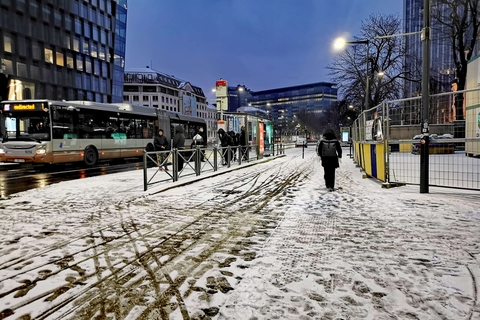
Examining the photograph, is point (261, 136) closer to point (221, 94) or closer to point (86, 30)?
point (221, 94)

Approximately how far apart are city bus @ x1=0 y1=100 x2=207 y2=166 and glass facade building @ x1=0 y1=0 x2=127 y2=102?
23.4 metres

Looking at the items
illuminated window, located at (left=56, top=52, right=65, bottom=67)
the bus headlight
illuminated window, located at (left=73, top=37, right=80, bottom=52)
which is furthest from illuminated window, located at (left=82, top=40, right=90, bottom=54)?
the bus headlight

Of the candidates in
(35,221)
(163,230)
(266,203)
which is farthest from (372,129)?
(35,221)

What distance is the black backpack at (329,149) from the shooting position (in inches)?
344

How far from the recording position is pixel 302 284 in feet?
10.2

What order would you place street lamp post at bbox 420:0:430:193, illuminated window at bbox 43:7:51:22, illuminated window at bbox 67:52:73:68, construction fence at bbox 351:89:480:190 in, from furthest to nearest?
illuminated window at bbox 67:52:73:68, illuminated window at bbox 43:7:51:22, construction fence at bbox 351:89:480:190, street lamp post at bbox 420:0:430:193

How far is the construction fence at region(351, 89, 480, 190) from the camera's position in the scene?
8156 mm

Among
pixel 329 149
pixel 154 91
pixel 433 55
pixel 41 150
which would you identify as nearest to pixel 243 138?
pixel 41 150

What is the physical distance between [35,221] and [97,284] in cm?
325

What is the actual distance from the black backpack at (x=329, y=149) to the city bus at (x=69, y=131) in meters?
10.4

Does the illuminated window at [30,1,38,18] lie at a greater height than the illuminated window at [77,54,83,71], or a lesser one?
greater

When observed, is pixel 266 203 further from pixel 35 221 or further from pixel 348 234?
pixel 35 221

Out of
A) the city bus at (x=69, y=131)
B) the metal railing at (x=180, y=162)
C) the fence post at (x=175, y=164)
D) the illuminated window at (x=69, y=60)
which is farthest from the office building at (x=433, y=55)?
the illuminated window at (x=69, y=60)

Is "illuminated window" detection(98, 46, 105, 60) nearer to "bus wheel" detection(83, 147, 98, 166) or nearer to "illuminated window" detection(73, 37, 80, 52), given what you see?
"illuminated window" detection(73, 37, 80, 52)
